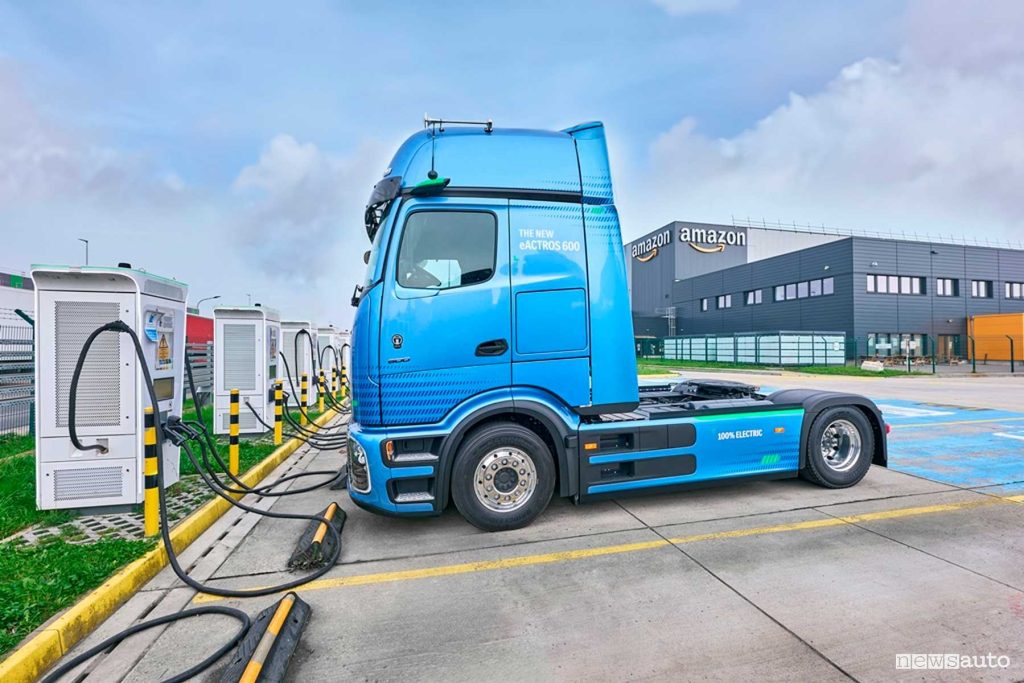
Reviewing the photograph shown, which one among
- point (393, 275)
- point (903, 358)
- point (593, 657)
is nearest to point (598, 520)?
point (593, 657)

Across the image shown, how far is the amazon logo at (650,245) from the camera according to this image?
57.0 meters

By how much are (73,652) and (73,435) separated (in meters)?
2.15

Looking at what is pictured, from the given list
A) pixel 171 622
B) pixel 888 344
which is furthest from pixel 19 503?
pixel 888 344

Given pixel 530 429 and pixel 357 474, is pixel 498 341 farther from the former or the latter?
pixel 357 474

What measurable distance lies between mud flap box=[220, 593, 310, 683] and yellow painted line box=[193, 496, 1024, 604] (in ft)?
1.59

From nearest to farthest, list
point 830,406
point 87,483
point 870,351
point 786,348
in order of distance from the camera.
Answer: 1. point 87,483
2. point 830,406
3. point 786,348
4. point 870,351

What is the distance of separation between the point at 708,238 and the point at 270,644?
196 feet

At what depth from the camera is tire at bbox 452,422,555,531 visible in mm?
4332

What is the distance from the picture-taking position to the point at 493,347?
4.37 meters

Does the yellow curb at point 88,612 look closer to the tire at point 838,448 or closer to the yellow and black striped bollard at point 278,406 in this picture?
the yellow and black striped bollard at point 278,406

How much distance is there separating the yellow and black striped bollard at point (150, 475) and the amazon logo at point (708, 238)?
56.3 meters

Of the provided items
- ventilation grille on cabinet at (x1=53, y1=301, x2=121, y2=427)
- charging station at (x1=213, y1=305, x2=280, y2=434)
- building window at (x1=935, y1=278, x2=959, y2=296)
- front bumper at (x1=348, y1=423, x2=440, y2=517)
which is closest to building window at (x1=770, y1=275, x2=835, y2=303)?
building window at (x1=935, y1=278, x2=959, y2=296)

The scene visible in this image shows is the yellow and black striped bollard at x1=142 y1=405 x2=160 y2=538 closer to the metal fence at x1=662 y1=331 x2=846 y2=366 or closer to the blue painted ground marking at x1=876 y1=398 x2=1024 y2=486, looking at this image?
the blue painted ground marking at x1=876 y1=398 x2=1024 y2=486

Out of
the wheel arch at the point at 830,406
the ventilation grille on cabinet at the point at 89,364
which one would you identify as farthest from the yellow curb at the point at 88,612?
the wheel arch at the point at 830,406
